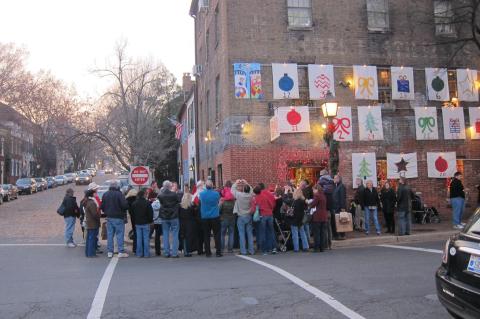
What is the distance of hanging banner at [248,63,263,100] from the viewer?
58.6ft

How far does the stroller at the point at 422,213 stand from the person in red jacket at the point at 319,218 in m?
6.96

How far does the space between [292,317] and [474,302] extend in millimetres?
2271

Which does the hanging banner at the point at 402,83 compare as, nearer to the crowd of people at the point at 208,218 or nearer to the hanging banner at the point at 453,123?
the hanging banner at the point at 453,123

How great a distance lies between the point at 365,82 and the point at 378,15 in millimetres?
3031

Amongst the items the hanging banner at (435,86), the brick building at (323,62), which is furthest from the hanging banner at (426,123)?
the hanging banner at (435,86)

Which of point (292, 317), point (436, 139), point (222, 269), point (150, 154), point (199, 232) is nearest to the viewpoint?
point (292, 317)

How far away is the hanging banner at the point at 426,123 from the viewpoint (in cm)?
1895

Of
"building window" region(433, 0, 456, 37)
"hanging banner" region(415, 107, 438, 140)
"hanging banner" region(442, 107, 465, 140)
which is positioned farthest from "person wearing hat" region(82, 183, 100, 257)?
"building window" region(433, 0, 456, 37)

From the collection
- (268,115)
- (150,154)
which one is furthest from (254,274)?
(150,154)

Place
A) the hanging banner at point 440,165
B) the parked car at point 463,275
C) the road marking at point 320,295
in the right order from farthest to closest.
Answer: the hanging banner at point 440,165 < the road marking at point 320,295 < the parked car at point 463,275

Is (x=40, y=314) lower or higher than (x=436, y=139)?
lower

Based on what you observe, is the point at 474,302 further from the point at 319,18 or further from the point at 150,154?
the point at 150,154

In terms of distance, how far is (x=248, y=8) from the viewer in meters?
18.2

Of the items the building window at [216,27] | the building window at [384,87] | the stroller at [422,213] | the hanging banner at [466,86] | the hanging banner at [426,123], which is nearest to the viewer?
the stroller at [422,213]
